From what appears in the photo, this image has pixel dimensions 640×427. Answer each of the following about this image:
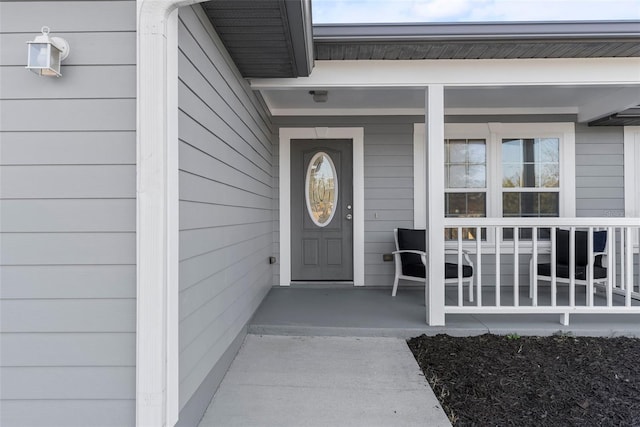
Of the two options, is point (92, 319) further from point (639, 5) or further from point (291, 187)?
point (639, 5)

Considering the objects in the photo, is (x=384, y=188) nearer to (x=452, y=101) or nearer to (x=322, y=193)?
(x=322, y=193)

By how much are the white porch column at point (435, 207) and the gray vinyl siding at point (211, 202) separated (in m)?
1.54

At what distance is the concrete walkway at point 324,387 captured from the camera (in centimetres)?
191

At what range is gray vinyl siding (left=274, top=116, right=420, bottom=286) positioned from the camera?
4496mm

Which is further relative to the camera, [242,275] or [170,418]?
[242,275]

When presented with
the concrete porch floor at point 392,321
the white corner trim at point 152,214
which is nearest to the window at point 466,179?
the concrete porch floor at point 392,321

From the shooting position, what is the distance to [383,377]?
2336mm

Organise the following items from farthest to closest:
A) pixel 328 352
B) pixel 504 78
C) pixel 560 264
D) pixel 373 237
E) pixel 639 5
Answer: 1. pixel 373 237
2. pixel 560 264
3. pixel 504 78
4. pixel 328 352
5. pixel 639 5

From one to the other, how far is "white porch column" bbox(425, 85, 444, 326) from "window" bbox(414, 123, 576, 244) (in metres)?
1.50

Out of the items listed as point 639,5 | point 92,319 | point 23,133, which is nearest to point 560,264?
point 639,5

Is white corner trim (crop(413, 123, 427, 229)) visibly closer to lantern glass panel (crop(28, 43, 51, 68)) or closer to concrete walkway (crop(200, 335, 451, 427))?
concrete walkway (crop(200, 335, 451, 427))

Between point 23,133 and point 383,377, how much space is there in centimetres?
233

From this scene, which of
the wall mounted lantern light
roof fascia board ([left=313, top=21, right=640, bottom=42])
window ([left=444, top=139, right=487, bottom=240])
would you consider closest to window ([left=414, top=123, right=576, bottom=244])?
window ([left=444, top=139, right=487, bottom=240])

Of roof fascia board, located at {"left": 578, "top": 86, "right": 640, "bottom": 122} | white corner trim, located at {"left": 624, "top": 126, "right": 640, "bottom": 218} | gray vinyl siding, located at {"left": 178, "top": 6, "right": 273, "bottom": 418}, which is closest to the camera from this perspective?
gray vinyl siding, located at {"left": 178, "top": 6, "right": 273, "bottom": 418}
